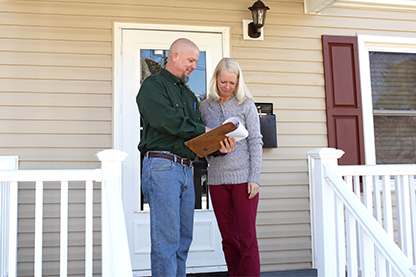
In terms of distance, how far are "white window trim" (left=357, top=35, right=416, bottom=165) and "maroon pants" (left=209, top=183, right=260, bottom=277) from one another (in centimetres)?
176

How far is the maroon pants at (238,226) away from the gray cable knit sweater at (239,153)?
0.06 m

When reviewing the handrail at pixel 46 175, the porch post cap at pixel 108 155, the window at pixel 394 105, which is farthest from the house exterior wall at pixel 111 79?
the porch post cap at pixel 108 155

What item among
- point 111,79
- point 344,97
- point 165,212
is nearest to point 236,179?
point 165,212

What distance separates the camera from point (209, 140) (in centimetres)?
184

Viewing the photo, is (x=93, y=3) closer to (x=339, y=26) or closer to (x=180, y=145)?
(x=180, y=145)

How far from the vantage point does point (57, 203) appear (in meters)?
2.95

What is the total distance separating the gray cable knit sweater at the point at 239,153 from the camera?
2.13 meters

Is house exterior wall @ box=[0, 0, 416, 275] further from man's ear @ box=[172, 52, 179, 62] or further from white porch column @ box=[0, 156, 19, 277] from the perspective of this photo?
man's ear @ box=[172, 52, 179, 62]

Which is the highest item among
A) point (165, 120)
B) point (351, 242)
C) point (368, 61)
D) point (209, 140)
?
point (368, 61)

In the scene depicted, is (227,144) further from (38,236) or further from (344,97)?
(344,97)

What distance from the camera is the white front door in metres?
2.99

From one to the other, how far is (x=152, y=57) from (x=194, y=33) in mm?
444

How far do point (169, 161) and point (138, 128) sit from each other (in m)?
1.29

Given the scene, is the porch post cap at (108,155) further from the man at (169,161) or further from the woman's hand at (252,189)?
the woman's hand at (252,189)
